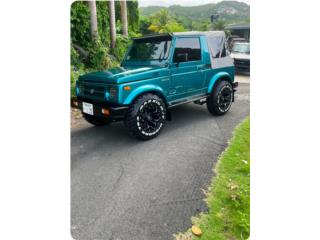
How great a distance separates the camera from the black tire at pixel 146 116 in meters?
2.99

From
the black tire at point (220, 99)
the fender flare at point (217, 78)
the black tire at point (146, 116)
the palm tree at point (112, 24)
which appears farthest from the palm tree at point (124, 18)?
the black tire at point (220, 99)

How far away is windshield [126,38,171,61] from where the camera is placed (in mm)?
3334

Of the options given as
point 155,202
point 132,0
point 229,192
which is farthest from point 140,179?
point 132,0

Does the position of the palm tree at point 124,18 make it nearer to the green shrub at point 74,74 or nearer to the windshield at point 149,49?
the windshield at point 149,49

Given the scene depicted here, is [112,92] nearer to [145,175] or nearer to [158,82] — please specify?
[158,82]

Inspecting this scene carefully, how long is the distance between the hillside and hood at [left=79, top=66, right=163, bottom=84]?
0.80 meters

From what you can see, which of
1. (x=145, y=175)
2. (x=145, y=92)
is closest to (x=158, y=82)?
(x=145, y=92)

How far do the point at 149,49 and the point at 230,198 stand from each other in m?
2.27

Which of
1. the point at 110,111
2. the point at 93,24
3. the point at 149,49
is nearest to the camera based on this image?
the point at 110,111

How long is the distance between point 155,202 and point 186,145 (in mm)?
1077

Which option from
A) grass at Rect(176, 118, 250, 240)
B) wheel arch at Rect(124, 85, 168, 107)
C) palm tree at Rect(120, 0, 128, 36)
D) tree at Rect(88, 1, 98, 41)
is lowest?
grass at Rect(176, 118, 250, 240)

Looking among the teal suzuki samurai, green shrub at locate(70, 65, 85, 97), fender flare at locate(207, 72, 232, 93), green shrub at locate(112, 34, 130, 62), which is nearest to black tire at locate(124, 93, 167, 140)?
the teal suzuki samurai

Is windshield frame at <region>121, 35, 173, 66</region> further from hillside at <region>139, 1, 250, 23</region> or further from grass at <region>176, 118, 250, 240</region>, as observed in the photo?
grass at <region>176, 118, 250, 240</region>

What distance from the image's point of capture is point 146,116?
10.2 ft
